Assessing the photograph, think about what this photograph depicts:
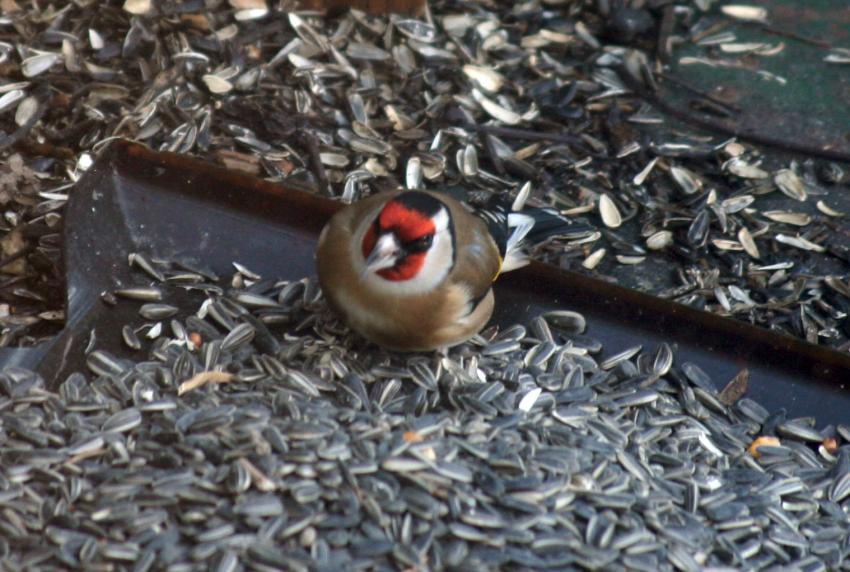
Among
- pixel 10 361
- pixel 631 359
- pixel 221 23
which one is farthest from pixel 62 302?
pixel 631 359

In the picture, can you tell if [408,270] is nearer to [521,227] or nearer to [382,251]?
[382,251]

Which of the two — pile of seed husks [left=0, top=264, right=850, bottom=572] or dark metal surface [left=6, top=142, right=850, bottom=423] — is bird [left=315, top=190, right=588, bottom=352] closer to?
pile of seed husks [left=0, top=264, right=850, bottom=572]

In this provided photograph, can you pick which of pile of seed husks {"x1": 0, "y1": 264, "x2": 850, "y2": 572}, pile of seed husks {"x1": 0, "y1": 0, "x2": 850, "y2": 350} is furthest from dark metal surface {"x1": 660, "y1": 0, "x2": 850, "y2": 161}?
pile of seed husks {"x1": 0, "y1": 264, "x2": 850, "y2": 572}

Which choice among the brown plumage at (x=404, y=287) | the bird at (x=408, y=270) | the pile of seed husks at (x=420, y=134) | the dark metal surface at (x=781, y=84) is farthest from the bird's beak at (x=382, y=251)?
the dark metal surface at (x=781, y=84)

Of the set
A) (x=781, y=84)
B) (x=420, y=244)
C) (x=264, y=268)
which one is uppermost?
(x=420, y=244)

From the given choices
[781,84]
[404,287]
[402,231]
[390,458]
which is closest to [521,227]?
[404,287]

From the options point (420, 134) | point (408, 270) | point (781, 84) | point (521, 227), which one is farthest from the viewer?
point (781, 84)

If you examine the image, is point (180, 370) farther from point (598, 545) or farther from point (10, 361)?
point (598, 545)
